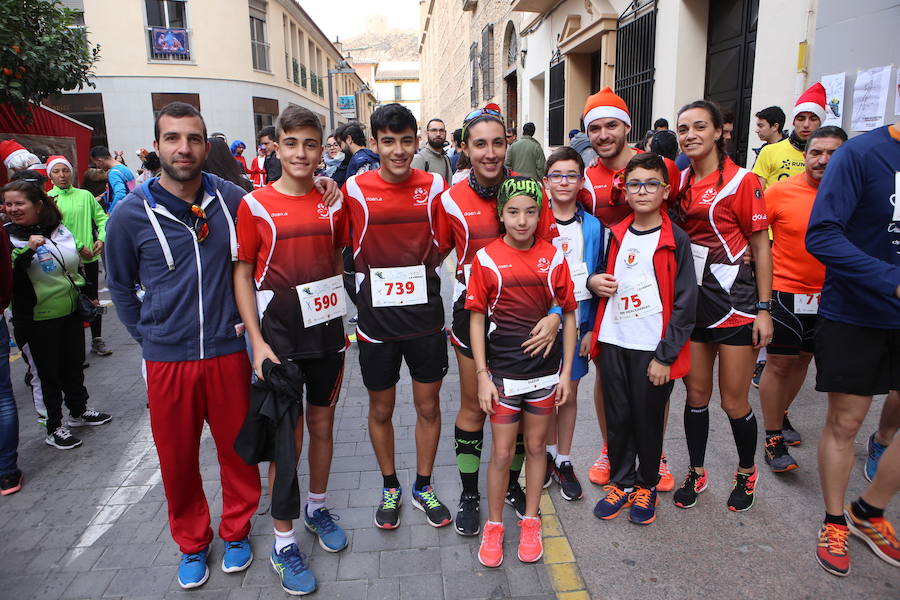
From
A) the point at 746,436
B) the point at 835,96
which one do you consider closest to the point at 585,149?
the point at 835,96

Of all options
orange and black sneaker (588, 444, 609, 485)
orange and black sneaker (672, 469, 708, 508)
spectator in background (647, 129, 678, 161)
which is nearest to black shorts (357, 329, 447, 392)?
orange and black sneaker (588, 444, 609, 485)

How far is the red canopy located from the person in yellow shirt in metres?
8.17

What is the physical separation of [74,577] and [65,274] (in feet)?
7.43

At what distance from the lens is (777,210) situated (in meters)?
3.54

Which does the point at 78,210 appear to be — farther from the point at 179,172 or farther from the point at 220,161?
the point at 179,172

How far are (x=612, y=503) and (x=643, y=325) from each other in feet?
3.34

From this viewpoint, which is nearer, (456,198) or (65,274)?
(456,198)

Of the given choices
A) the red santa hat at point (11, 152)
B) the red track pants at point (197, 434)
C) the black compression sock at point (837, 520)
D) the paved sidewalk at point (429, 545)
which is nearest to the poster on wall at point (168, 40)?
the red santa hat at point (11, 152)

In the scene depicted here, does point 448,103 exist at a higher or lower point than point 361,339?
higher

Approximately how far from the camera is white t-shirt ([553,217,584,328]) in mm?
3053

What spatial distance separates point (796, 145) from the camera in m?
4.92

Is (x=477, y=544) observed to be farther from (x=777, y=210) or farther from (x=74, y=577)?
(x=777, y=210)

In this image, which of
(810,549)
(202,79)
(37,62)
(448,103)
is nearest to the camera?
(810,549)

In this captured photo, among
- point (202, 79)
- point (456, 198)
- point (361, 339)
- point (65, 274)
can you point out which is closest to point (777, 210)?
point (456, 198)
